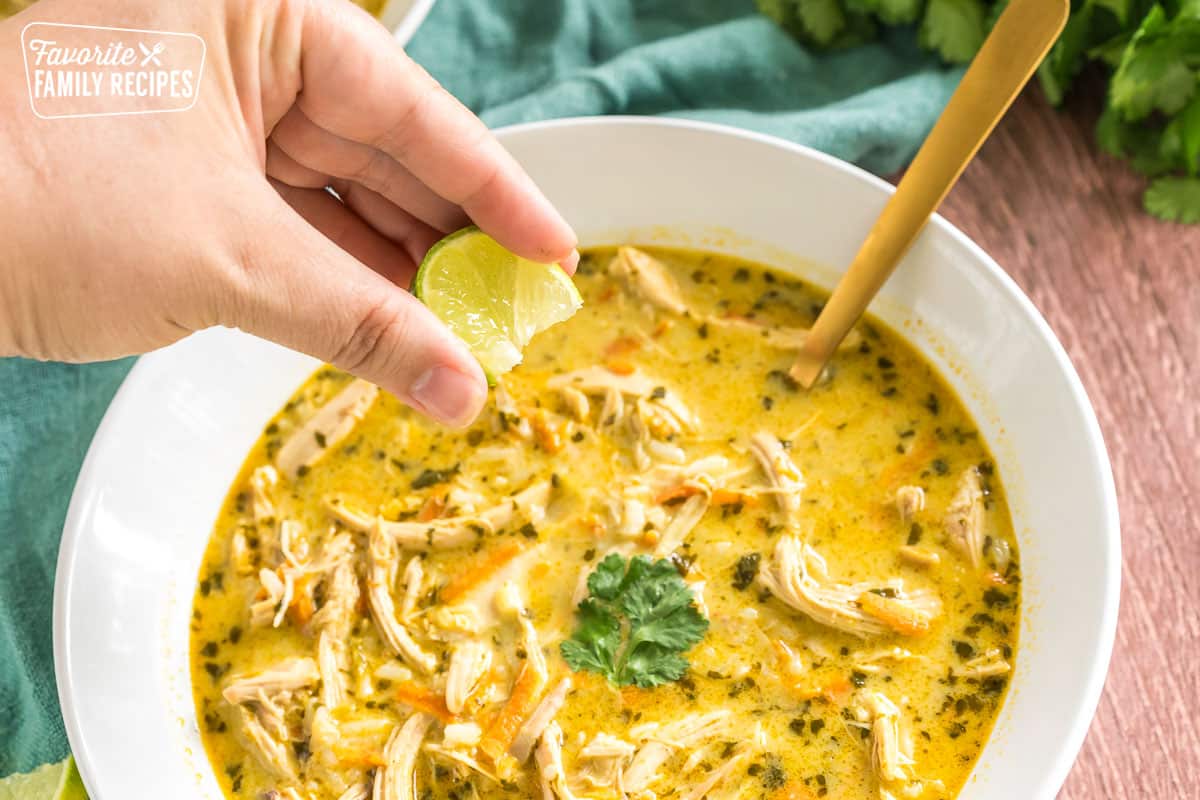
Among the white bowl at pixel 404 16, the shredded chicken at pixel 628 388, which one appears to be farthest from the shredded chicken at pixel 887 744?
the white bowl at pixel 404 16

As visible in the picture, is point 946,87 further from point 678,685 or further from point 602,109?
point 678,685

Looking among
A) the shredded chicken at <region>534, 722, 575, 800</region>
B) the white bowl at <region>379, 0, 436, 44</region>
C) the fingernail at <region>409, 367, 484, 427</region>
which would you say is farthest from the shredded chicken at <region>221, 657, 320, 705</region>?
the white bowl at <region>379, 0, 436, 44</region>

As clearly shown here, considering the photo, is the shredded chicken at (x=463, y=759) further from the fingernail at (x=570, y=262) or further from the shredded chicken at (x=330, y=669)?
the fingernail at (x=570, y=262)

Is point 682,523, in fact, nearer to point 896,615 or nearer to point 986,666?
point 896,615

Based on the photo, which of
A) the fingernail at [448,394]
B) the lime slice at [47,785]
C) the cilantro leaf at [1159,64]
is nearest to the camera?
the fingernail at [448,394]

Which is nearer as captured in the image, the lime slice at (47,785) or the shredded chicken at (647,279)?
the lime slice at (47,785)

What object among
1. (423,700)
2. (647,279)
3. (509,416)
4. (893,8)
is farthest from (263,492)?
(893,8)

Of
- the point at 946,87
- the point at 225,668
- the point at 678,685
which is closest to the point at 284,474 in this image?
the point at 225,668

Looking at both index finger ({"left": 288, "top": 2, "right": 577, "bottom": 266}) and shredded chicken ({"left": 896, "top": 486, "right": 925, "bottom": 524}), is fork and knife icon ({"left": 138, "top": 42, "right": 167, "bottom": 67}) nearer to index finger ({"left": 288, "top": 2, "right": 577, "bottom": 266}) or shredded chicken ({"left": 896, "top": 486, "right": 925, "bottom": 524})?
index finger ({"left": 288, "top": 2, "right": 577, "bottom": 266})
